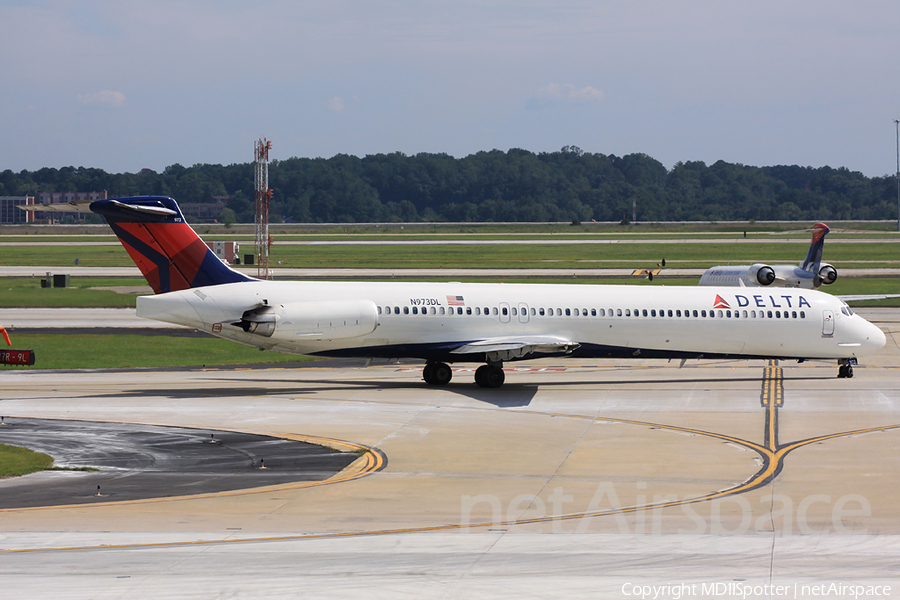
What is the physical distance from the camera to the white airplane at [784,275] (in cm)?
6569

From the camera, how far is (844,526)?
55.8 ft

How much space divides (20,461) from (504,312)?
17168 mm

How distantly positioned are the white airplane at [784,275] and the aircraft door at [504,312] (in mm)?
34860

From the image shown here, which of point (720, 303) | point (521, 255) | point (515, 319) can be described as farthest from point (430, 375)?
point (521, 255)

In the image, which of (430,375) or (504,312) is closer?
(504,312)

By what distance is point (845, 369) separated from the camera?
3709 centimetres

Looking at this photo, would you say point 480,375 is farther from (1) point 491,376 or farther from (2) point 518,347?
(2) point 518,347

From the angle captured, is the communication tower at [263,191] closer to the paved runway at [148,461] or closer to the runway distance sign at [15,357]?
the runway distance sign at [15,357]

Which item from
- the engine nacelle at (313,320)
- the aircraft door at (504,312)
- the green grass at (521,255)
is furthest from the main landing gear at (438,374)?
the green grass at (521,255)

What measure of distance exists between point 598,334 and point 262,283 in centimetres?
1178

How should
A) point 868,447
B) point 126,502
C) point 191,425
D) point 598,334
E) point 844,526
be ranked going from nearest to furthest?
point 844,526 < point 126,502 < point 868,447 < point 191,425 < point 598,334

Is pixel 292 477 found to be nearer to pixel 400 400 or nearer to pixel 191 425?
pixel 191 425

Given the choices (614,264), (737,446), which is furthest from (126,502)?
(614,264)

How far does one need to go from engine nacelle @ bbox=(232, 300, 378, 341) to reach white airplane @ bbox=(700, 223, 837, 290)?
38.6 metres
